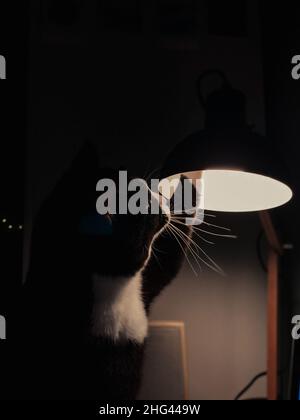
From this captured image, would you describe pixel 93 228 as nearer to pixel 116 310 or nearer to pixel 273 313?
pixel 116 310

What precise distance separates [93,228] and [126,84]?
61cm

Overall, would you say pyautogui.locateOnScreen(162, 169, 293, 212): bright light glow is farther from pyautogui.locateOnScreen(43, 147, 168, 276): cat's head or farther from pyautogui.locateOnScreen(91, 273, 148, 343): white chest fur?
pyautogui.locateOnScreen(91, 273, 148, 343): white chest fur

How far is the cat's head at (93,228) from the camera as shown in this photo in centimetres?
96

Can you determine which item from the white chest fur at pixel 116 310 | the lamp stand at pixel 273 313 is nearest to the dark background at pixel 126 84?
the lamp stand at pixel 273 313

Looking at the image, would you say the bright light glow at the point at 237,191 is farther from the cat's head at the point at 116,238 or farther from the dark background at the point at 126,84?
the dark background at the point at 126,84

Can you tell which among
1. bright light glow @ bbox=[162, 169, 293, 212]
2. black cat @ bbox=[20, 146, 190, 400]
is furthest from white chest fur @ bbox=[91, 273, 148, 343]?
bright light glow @ bbox=[162, 169, 293, 212]

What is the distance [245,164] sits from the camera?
0.85m

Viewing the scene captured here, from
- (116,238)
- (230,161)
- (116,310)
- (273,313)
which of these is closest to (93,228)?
(116,238)

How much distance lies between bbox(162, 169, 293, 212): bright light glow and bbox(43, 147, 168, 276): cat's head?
0.38 feet

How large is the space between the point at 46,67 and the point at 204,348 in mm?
924

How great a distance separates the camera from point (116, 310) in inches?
38.7

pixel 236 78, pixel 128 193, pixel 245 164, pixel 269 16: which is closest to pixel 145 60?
pixel 236 78

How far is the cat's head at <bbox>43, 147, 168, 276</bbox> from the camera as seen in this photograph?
3.14 ft

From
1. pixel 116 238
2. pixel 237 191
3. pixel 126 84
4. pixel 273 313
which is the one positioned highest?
pixel 126 84
